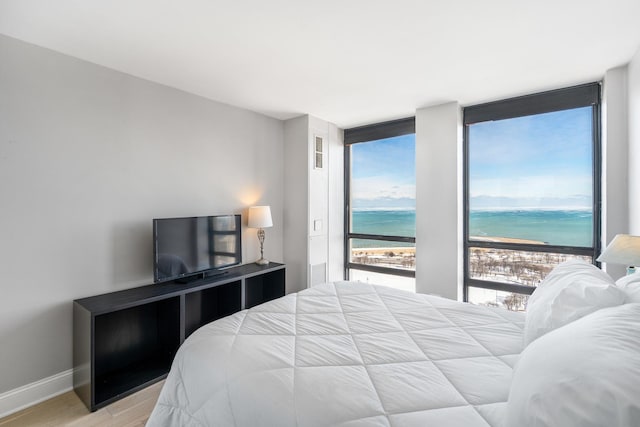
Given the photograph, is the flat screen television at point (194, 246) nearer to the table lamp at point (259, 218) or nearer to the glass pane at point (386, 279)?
the table lamp at point (259, 218)

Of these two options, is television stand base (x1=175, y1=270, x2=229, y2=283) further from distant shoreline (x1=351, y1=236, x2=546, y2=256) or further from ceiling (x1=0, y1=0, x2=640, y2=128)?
distant shoreline (x1=351, y1=236, x2=546, y2=256)

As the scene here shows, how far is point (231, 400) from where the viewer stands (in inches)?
43.8

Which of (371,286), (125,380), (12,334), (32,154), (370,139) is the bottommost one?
(125,380)

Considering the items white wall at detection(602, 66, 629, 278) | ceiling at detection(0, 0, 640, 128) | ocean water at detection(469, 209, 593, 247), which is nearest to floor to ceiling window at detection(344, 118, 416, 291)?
ocean water at detection(469, 209, 593, 247)

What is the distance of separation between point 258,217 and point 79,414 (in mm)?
2122

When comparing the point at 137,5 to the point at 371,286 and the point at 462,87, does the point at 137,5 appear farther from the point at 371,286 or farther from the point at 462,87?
the point at 462,87

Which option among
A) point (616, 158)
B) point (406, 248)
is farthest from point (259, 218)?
point (616, 158)

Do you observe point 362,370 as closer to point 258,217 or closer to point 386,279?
point 258,217

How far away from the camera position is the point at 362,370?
46.7 inches

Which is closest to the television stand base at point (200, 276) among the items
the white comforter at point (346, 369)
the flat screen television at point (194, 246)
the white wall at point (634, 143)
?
the flat screen television at point (194, 246)

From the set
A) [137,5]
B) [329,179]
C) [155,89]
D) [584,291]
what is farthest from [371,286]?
[155,89]

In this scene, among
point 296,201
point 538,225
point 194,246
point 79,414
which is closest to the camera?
point 79,414

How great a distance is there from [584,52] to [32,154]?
410 cm

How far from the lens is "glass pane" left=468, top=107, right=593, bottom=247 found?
288 centimetres
